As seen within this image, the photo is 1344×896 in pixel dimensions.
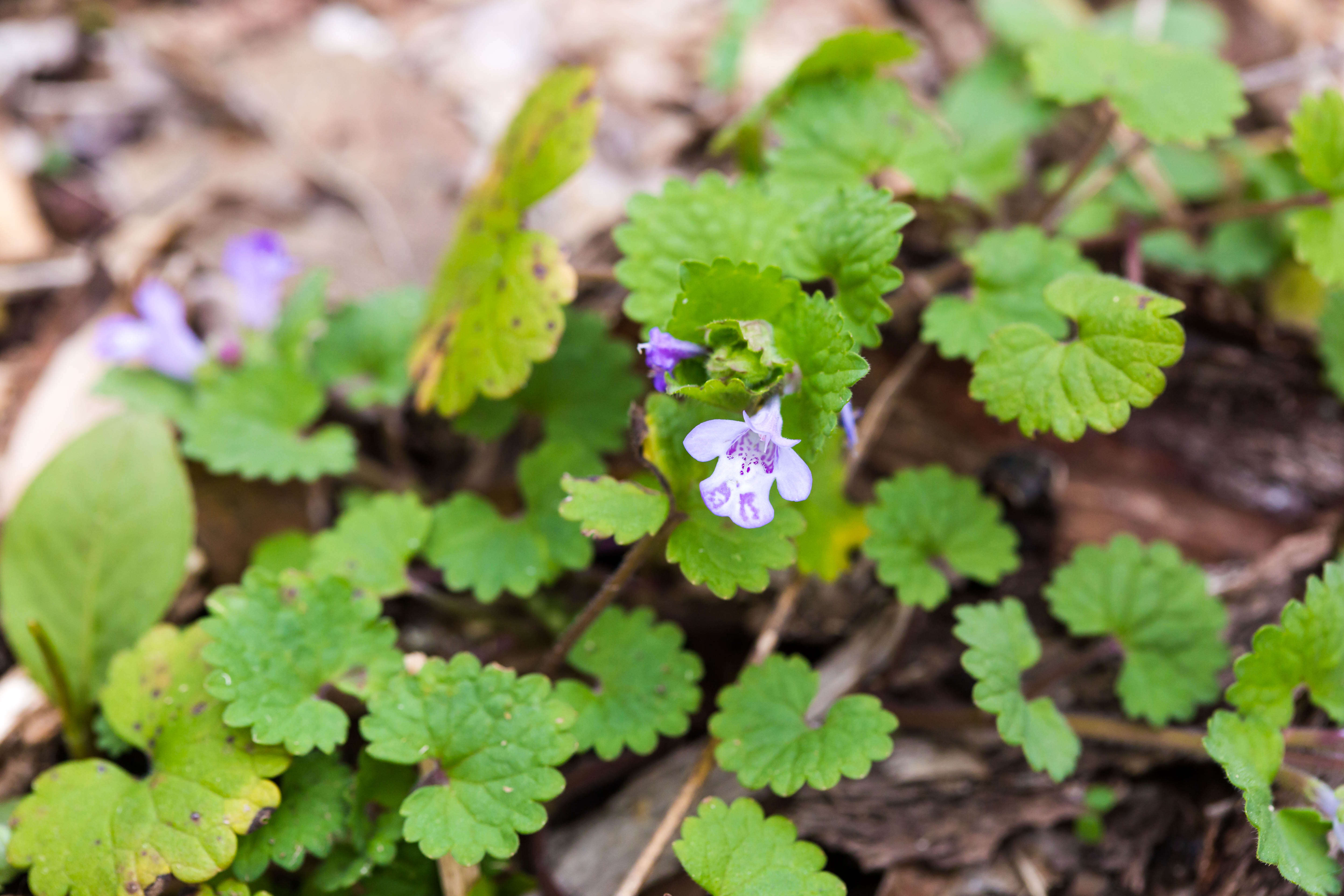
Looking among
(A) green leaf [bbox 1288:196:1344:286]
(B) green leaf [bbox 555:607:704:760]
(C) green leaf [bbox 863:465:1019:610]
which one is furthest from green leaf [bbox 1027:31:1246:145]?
(B) green leaf [bbox 555:607:704:760]

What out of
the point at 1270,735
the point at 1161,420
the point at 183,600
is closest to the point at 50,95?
the point at 183,600

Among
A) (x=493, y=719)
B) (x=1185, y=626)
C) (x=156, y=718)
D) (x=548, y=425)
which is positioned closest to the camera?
(x=493, y=719)

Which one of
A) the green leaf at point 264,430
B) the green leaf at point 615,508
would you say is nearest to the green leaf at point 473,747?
the green leaf at point 615,508

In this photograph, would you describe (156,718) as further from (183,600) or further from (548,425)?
(548,425)

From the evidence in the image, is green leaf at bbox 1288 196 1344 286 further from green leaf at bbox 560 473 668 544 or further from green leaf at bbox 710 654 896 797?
green leaf at bbox 560 473 668 544

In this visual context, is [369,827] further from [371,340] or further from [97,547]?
[371,340]

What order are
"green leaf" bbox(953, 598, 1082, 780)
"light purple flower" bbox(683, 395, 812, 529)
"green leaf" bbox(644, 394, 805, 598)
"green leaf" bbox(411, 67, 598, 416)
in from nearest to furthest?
"light purple flower" bbox(683, 395, 812, 529) → "green leaf" bbox(644, 394, 805, 598) → "green leaf" bbox(953, 598, 1082, 780) → "green leaf" bbox(411, 67, 598, 416)

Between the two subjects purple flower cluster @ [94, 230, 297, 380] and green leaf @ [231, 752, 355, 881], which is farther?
purple flower cluster @ [94, 230, 297, 380]
